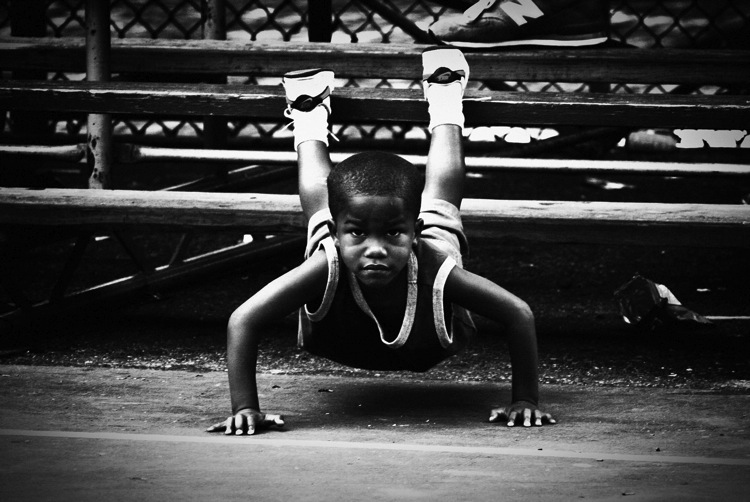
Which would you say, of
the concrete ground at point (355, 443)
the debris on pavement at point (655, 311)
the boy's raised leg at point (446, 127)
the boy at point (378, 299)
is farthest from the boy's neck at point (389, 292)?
the debris on pavement at point (655, 311)

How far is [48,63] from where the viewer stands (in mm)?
5273

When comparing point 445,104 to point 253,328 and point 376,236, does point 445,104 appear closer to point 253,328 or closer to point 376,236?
point 376,236

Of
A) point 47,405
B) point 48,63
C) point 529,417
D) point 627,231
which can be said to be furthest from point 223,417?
point 48,63

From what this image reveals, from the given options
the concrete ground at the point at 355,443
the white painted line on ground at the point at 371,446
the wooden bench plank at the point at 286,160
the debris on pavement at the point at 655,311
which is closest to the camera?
the concrete ground at the point at 355,443

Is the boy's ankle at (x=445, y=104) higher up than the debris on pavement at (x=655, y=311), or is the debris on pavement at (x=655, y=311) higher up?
the boy's ankle at (x=445, y=104)

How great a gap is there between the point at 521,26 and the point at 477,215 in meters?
1.46

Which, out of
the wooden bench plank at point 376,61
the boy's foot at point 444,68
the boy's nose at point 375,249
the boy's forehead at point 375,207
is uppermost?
the wooden bench plank at point 376,61

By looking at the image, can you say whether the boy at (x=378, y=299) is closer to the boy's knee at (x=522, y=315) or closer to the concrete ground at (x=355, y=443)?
the boy's knee at (x=522, y=315)

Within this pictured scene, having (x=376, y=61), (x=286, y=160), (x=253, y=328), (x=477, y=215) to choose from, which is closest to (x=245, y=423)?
(x=253, y=328)

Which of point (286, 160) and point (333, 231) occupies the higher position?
point (286, 160)

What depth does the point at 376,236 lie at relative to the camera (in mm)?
3004

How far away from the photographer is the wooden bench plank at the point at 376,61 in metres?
4.91

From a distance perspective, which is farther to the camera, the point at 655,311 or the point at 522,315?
the point at 655,311

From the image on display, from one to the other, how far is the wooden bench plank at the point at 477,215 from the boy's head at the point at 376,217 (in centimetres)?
86
